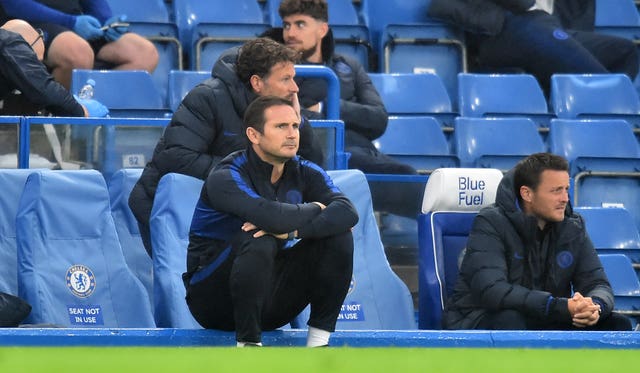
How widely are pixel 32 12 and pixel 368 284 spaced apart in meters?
2.54

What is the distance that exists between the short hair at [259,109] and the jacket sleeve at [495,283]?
1048mm

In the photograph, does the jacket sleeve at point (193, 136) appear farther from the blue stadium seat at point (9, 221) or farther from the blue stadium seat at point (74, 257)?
the blue stadium seat at point (9, 221)

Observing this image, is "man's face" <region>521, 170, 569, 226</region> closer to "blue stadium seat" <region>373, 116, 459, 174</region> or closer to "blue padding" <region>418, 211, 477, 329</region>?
"blue padding" <region>418, 211, 477, 329</region>

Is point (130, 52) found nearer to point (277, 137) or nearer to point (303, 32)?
point (303, 32)

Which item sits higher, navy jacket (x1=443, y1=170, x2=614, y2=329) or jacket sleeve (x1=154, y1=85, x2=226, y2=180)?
jacket sleeve (x1=154, y1=85, x2=226, y2=180)

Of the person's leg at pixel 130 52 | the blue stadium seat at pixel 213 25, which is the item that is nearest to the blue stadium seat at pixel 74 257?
the person's leg at pixel 130 52

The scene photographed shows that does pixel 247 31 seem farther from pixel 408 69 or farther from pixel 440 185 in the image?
pixel 440 185

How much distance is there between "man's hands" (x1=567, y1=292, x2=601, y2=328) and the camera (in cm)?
670

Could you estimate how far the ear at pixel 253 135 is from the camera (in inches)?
249

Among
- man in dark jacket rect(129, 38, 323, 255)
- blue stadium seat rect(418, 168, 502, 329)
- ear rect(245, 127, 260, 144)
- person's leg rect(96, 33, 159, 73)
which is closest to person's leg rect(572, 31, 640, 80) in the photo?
person's leg rect(96, 33, 159, 73)

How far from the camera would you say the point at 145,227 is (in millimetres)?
7355

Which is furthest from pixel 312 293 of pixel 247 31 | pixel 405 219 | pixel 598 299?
pixel 247 31

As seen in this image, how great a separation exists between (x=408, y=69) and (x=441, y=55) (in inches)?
9.2

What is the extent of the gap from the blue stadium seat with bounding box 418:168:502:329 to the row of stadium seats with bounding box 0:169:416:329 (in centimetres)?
27
